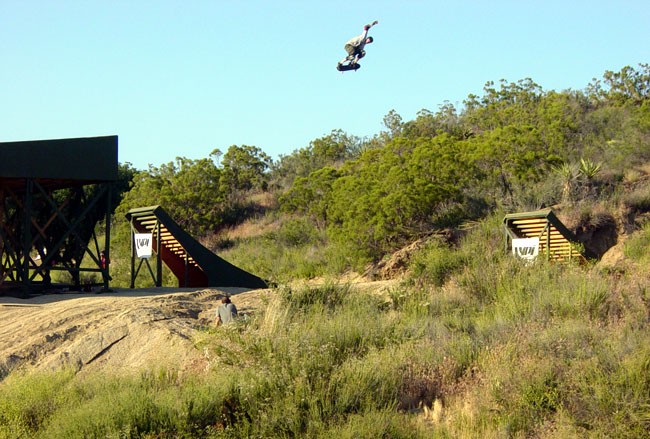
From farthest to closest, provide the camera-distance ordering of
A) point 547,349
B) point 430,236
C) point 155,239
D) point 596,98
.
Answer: point 596,98
point 430,236
point 155,239
point 547,349

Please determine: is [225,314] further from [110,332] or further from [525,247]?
[525,247]

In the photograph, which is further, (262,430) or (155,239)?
(155,239)

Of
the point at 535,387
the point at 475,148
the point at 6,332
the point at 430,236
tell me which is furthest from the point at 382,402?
the point at 475,148

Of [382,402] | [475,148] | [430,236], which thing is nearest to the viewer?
[382,402]

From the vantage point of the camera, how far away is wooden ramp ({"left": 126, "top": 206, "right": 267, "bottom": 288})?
2409 cm

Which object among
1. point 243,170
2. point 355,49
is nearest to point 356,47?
point 355,49

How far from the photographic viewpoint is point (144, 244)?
79.3 feet

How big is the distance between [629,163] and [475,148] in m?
6.29

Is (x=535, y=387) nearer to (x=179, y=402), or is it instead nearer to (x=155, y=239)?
(x=179, y=402)

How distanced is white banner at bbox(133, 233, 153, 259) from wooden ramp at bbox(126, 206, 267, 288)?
0.86 feet

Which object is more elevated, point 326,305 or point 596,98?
point 596,98

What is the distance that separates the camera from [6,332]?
15805 mm

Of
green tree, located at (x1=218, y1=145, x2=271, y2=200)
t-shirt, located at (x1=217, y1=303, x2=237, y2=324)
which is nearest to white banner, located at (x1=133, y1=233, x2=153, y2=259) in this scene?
t-shirt, located at (x1=217, y1=303, x2=237, y2=324)

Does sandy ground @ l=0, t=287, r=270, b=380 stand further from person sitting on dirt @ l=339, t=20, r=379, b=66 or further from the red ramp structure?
person sitting on dirt @ l=339, t=20, r=379, b=66
